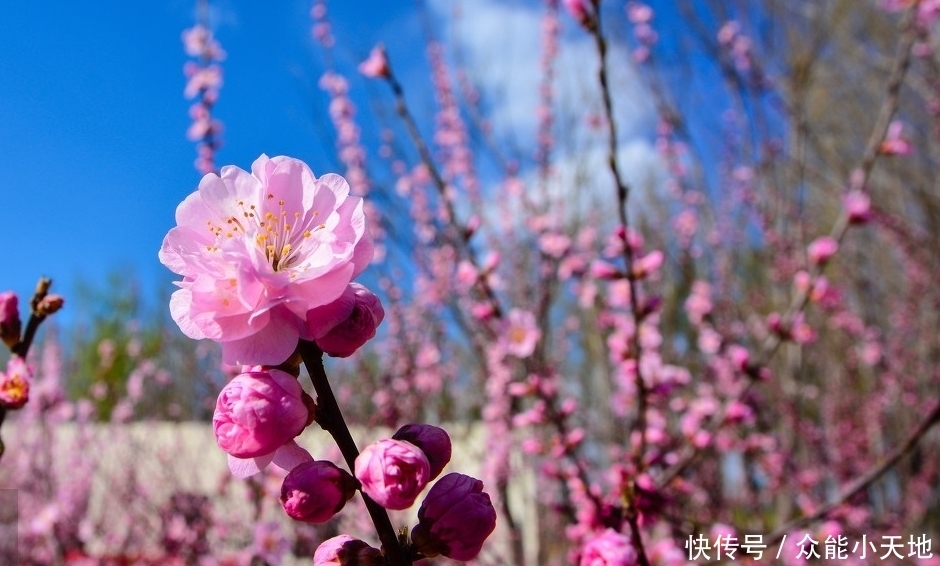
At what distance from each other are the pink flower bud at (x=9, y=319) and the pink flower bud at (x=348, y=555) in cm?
67

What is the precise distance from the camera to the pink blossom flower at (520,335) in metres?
2.79

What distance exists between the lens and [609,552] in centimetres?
110

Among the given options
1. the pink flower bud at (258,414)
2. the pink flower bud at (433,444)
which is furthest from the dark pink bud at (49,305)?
the pink flower bud at (433,444)

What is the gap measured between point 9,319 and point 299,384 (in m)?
0.64

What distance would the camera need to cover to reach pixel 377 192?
192 inches

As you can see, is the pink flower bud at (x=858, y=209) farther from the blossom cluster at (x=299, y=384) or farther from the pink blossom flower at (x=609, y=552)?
the blossom cluster at (x=299, y=384)

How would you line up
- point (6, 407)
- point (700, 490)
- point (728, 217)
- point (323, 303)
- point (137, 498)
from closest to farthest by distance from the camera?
point (323, 303)
point (6, 407)
point (700, 490)
point (137, 498)
point (728, 217)

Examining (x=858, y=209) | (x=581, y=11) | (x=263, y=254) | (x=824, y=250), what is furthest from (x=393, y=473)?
(x=858, y=209)

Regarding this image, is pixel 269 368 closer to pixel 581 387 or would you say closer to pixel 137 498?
pixel 137 498

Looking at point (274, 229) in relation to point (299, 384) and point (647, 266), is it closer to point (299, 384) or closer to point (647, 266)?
point (299, 384)

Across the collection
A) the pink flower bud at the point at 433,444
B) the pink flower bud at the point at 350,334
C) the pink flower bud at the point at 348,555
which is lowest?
the pink flower bud at the point at 348,555

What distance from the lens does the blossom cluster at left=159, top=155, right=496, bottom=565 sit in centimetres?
71

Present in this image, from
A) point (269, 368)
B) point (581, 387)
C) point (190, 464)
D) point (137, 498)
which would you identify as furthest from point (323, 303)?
point (581, 387)

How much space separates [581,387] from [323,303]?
23.5 ft
